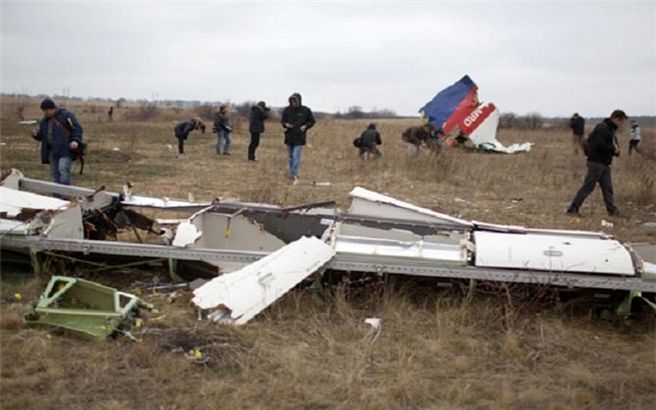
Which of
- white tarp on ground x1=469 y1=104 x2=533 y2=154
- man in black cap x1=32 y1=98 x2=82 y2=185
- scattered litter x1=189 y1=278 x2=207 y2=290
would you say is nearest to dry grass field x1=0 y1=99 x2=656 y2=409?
scattered litter x1=189 y1=278 x2=207 y2=290

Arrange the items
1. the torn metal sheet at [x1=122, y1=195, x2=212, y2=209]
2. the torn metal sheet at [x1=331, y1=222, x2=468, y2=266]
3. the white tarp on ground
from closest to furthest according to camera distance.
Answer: the torn metal sheet at [x1=331, y1=222, x2=468, y2=266]
the torn metal sheet at [x1=122, y1=195, x2=212, y2=209]
the white tarp on ground

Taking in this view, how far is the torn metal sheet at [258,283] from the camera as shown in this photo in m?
4.50

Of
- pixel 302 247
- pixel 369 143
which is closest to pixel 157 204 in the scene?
pixel 302 247

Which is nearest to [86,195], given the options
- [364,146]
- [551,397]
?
[551,397]

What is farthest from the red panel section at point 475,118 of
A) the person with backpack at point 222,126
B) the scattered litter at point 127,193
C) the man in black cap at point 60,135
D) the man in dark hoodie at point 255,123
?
the scattered litter at point 127,193

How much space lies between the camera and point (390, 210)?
631 cm

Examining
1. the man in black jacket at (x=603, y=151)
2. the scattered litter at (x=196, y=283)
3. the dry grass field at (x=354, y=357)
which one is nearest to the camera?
the dry grass field at (x=354, y=357)

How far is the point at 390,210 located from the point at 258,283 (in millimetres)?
2089

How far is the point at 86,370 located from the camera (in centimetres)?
380

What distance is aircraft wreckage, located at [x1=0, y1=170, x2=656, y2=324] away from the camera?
15.5ft

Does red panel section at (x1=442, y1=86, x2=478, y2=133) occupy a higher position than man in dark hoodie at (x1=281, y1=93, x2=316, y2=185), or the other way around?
red panel section at (x1=442, y1=86, x2=478, y2=133)

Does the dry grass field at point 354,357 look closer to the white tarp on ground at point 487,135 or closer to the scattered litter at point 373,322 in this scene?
the scattered litter at point 373,322

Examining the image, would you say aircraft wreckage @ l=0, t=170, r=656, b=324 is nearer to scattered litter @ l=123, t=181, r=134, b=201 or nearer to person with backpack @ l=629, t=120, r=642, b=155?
scattered litter @ l=123, t=181, r=134, b=201

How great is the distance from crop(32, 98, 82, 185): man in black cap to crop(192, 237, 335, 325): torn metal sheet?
14.0ft
